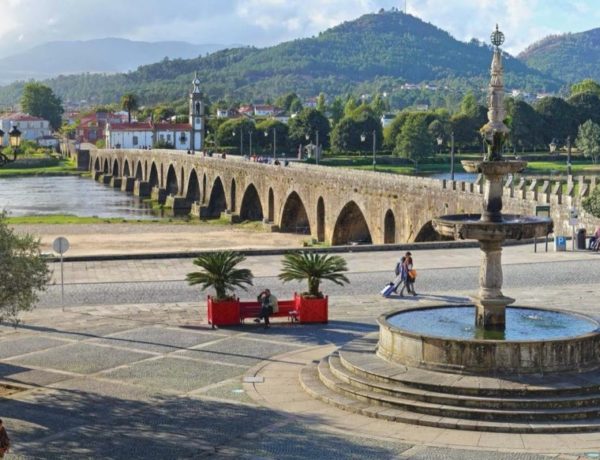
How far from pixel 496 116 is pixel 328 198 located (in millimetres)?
44314

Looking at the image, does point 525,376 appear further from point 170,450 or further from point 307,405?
point 170,450

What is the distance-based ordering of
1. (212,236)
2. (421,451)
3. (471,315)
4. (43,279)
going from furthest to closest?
(212,236)
(471,315)
(43,279)
(421,451)

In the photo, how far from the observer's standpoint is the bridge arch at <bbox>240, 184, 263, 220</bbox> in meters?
88.6

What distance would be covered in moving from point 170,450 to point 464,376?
546 centimetres

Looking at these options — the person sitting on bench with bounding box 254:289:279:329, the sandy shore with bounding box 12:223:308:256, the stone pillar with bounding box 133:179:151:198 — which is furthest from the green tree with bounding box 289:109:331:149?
the person sitting on bench with bounding box 254:289:279:329

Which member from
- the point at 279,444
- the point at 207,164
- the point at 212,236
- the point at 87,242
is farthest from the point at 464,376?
the point at 207,164

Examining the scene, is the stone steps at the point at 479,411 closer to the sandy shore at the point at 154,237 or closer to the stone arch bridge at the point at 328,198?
the stone arch bridge at the point at 328,198

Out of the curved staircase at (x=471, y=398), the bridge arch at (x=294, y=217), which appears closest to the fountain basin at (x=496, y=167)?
the curved staircase at (x=471, y=398)

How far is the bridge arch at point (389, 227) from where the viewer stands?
55.0 metres

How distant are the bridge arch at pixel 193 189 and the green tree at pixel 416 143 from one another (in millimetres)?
29133

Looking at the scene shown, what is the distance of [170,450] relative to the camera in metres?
15.1

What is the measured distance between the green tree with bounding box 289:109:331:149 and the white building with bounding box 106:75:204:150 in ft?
57.5

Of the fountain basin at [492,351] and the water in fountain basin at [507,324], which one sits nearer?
the fountain basin at [492,351]

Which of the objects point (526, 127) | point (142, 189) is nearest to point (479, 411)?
point (142, 189)
